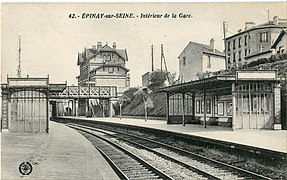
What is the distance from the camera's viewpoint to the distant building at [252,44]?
30984mm

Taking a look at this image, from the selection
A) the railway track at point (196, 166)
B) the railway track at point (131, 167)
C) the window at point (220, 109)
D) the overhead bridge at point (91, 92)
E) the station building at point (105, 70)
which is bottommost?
the railway track at point (131, 167)

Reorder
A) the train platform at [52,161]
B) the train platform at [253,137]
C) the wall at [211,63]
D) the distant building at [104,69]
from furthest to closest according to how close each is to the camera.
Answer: the wall at [211,63], the distant building at [104,69], the train platform at [253,137], the train platform at [52,161]

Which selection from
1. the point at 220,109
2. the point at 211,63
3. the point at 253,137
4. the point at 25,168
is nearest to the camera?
the point at 25,168

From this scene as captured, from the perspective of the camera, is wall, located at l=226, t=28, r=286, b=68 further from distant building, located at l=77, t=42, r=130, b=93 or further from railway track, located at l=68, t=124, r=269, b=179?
railway track, located at l=68, t=124, r=269, b=179

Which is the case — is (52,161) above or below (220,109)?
below

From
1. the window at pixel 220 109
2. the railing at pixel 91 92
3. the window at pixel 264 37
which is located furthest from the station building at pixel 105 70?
the window at pixel 264 37

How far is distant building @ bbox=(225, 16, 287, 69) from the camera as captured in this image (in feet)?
102

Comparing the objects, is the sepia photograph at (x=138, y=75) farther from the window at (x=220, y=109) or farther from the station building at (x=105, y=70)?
the station building at (x=105, y=70)

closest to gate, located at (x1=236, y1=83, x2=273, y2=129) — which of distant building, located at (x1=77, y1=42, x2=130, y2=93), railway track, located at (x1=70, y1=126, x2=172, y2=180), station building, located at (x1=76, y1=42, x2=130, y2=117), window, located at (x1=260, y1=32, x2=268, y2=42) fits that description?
railway track, located at (x1=70, y1=126, x2=172, y2=180)

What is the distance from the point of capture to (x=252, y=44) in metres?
33.0

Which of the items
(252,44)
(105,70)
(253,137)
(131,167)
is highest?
(252,44)

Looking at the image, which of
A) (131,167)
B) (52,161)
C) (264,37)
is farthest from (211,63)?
(52,161)

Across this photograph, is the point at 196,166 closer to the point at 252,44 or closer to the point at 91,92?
the point at 252,44

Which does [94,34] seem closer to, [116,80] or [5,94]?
[5,94]
